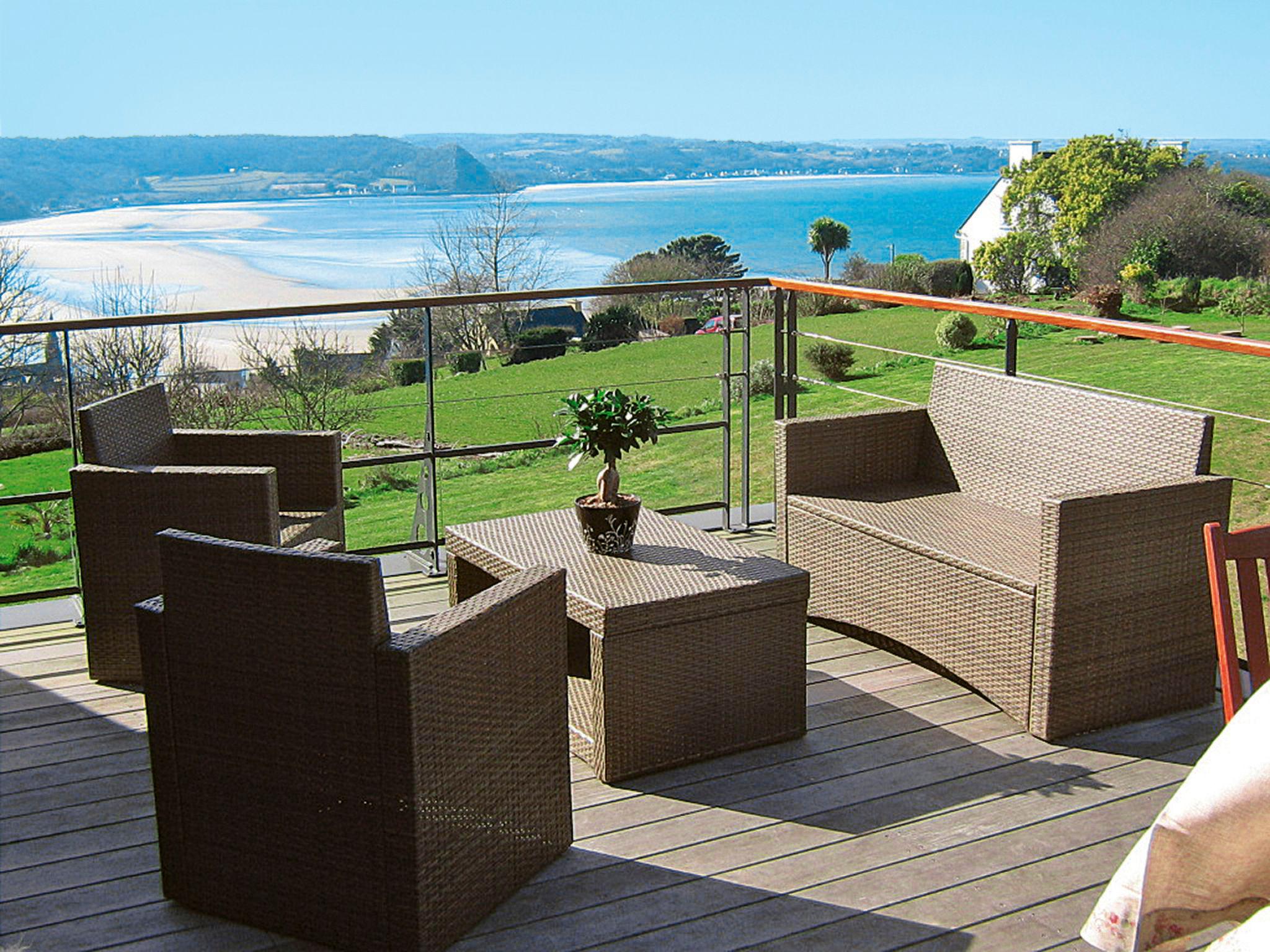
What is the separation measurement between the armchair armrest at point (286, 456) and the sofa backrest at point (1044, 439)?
194cm

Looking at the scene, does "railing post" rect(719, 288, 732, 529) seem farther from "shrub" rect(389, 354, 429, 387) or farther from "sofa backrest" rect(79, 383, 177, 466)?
"shrub" rect(389, 354, 429, 387)

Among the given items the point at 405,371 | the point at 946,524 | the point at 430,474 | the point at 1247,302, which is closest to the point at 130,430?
the point at 430,474

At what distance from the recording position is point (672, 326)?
12891 mm

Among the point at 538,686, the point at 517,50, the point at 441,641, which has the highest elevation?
the point at 517,50

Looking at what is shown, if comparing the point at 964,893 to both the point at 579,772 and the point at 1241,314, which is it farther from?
the point at 1241,314

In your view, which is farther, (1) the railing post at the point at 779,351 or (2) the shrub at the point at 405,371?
(2) the shrub at the point at 405,371

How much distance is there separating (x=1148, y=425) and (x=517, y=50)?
71617 millimetres

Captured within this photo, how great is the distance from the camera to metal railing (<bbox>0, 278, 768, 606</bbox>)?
398 cm

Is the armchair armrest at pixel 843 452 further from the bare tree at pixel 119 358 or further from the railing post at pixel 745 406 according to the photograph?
Result: the bare tree at pixel 119 358

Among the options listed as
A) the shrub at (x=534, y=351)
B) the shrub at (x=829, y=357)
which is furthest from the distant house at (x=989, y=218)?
the shrub at (x=534, y=351)

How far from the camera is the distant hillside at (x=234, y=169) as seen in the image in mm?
64062

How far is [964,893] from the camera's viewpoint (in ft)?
8.29

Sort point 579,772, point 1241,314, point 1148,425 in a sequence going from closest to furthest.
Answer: point 579,772 → point 1148,425 → point 1241,314

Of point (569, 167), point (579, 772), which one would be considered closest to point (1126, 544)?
point (579, 772)
